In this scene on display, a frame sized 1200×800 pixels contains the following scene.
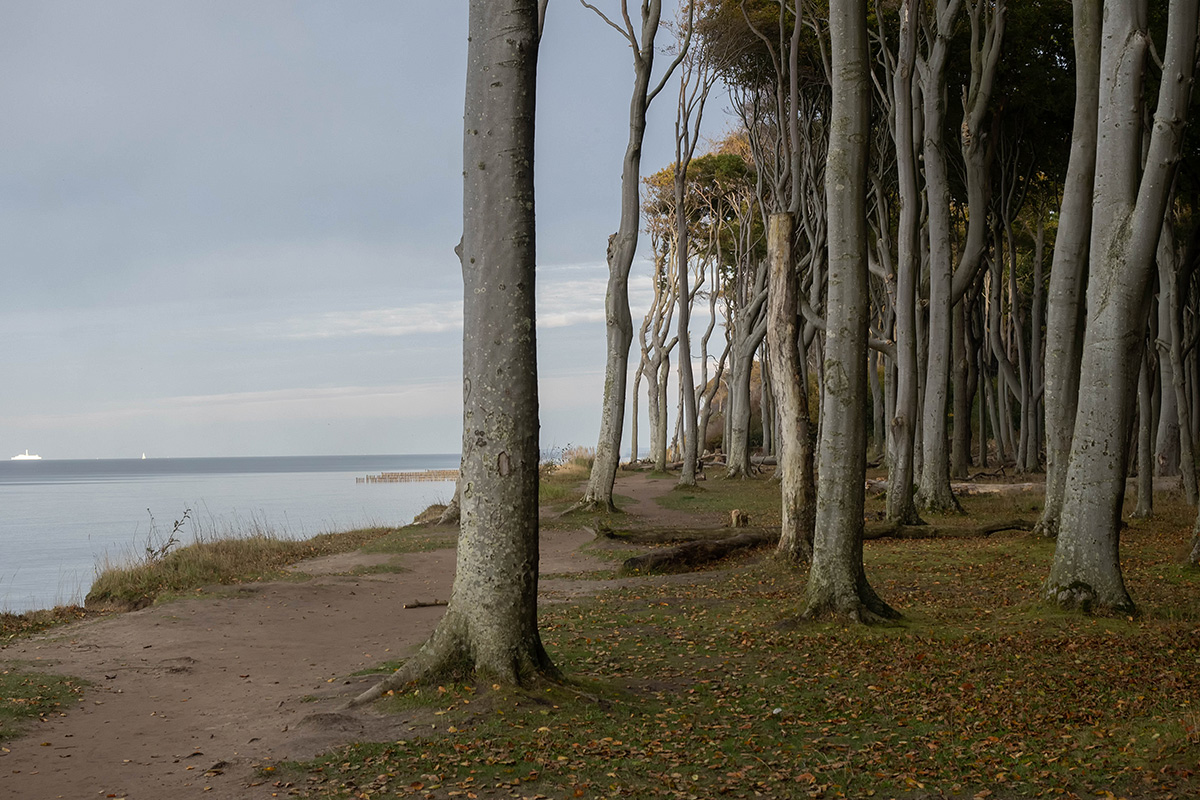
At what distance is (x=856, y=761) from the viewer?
494 cm

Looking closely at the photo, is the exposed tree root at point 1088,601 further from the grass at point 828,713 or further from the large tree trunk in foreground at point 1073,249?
the large tree trunk in foreground at point 1073,249

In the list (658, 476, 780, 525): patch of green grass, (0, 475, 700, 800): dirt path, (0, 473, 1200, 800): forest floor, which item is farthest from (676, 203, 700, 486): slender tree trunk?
(0, 473, 1200, 800): forest floor

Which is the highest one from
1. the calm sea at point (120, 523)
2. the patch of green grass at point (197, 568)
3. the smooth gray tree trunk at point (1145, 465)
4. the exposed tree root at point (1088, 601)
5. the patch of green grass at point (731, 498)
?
the smooth gray tree trunk at point (1145, 465)

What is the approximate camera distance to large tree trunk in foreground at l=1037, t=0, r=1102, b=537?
12.1m

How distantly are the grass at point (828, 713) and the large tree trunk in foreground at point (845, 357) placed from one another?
15.5 inches

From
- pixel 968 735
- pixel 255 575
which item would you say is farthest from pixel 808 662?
pixel 255 575

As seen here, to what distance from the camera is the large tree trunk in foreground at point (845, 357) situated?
27.2 ft

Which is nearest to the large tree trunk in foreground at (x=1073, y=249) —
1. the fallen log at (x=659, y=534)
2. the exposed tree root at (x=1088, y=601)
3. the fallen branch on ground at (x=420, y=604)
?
the exposed tree root at (x=1088, y=601)

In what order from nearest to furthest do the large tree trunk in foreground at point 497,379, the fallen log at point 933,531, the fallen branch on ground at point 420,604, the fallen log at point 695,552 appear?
the large tree trunk in foreground at point 497,379 → the fallen branch on ground at point 420,604 → the fallen log at point 695,552 → the fallen log at point 933,531

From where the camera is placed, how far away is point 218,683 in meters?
7.39

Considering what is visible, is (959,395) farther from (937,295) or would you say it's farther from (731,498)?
(937,295)

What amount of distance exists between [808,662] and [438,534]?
11092 mm

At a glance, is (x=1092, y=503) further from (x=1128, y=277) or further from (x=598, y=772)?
(x=598, y=772)

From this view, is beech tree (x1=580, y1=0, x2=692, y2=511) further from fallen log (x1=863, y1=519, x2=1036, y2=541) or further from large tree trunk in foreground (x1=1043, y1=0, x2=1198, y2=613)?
large tree trunk in foreground (x1=1043, y1=0, x2=1198, y2=613)
